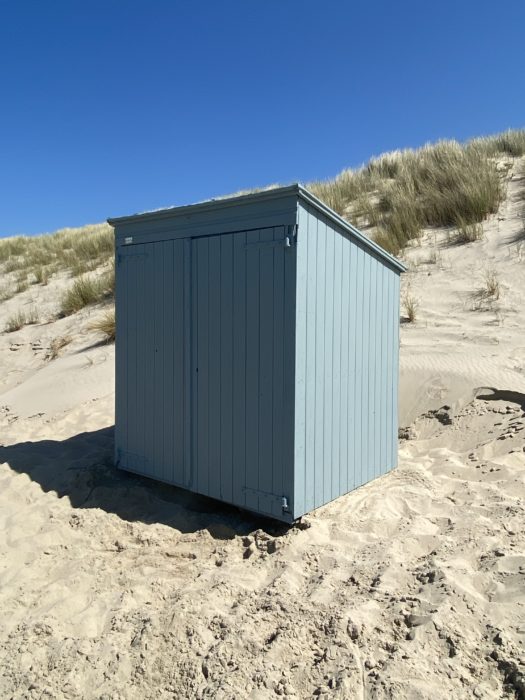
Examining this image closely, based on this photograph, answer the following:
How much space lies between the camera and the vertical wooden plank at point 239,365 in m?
4.29

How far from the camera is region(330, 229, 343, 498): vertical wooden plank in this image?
4.41 meters

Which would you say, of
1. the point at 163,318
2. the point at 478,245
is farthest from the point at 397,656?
the point at 478,245

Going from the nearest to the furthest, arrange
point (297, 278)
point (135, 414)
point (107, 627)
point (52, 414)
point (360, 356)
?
1. point (107, 627)
2. point (297, 278)
3. point (360, 356)
4. point (135, 414)
5. point (52, 414)

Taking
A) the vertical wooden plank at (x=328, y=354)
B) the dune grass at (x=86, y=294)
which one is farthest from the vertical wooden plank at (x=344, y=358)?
the dune grass at (x=86, y=294)

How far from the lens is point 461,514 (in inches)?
161

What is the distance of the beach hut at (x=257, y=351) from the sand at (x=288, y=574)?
1.07ft

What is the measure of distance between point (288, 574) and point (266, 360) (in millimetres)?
1401

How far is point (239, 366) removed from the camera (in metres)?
4.33

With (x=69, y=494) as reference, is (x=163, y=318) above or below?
above

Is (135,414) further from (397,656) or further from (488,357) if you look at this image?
(488,357)

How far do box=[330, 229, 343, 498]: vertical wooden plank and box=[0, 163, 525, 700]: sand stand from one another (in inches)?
13.6

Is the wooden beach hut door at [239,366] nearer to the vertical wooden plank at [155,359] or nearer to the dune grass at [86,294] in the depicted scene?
the vertical wooden plank at [155,359]

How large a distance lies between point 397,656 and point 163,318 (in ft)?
10.1

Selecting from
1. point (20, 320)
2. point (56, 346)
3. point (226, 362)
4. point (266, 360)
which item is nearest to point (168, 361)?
point (226, 362)
